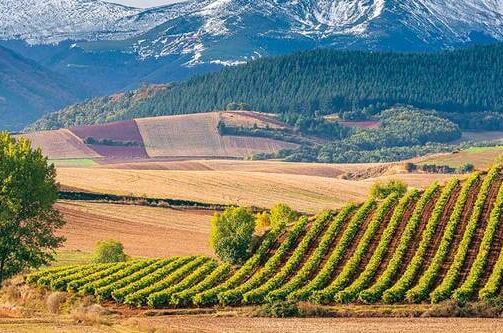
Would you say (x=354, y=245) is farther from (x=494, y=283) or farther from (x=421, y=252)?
(x=494, y=283)

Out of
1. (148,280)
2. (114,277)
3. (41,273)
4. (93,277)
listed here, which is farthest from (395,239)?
(41,273)

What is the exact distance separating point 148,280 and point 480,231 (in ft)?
67.6

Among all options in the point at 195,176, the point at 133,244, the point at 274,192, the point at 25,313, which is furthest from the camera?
the point at 195,176

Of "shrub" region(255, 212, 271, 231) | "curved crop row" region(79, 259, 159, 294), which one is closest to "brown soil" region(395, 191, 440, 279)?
"curved crop row" region(79, 259, 159, 294)

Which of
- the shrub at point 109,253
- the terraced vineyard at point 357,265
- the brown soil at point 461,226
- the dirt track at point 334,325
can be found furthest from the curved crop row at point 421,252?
the shrub at point 109,253

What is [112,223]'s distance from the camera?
439 ft

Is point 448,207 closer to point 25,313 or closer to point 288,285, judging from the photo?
point 288,285

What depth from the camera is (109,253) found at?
104 metres

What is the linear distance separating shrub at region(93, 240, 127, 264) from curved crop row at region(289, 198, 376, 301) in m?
19.0

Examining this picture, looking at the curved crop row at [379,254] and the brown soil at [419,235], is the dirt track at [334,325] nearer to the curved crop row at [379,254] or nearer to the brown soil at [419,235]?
the curved crop row at [379,254]

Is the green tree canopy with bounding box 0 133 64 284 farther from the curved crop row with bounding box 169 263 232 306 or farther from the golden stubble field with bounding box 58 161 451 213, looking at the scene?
the golden stubble field with bounding box 58 161 451 213

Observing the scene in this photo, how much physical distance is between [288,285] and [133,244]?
41345mm

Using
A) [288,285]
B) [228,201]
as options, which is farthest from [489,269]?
[228,201]

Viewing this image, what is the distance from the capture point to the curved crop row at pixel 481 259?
75.4 metres
